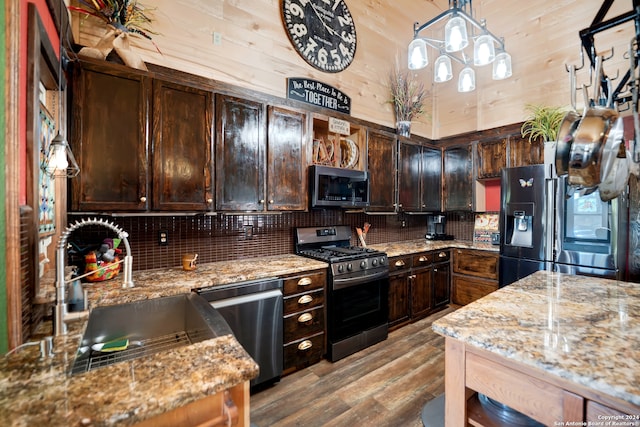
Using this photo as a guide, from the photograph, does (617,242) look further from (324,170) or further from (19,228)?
(19,228)

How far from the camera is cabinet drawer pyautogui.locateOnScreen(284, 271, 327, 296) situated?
7.50 ft

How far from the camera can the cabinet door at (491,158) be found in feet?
12.1

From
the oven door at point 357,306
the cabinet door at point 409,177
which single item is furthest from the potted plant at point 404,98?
the oven door at point 357,306

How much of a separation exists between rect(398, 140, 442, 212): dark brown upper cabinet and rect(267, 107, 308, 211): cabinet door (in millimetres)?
1498

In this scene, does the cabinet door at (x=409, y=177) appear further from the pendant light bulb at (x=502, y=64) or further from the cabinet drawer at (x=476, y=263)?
the pendant light bulb at (x=502, y=64)

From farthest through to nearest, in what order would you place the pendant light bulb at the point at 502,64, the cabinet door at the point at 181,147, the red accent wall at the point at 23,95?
the pendant light bulb at the point at 502,64, the cabinet door at the point at 181,147, the red accent wall at the point at 23,95

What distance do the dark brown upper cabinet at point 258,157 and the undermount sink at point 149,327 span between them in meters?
0.85

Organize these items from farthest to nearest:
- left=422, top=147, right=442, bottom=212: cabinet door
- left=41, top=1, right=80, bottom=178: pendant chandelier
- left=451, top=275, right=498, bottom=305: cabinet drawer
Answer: left=422, top=147, right=442, bottom=212: cabinet door → left=451, top=275, right=498, bottom=305: cabinet drawer → left=41, top=1, right=80, bottom=178: pendant chandelier

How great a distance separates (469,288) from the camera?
12.2 ft

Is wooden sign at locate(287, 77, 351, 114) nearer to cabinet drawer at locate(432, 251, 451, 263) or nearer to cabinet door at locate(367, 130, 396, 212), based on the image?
cabinet door at locate(367, 130, 396, 212)

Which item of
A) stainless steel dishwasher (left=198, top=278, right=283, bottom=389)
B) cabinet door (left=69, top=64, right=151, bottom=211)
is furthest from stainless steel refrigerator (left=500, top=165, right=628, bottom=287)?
cabinet door (left=69, top=64, right=151, bottom=211)

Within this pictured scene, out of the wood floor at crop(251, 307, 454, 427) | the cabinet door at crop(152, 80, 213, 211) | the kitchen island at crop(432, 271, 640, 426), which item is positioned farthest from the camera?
the cabinet door at crop(152, 80, 213, 211)

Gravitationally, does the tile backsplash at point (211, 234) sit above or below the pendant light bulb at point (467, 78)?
below

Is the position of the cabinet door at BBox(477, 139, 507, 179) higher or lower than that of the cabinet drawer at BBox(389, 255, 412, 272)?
higher
